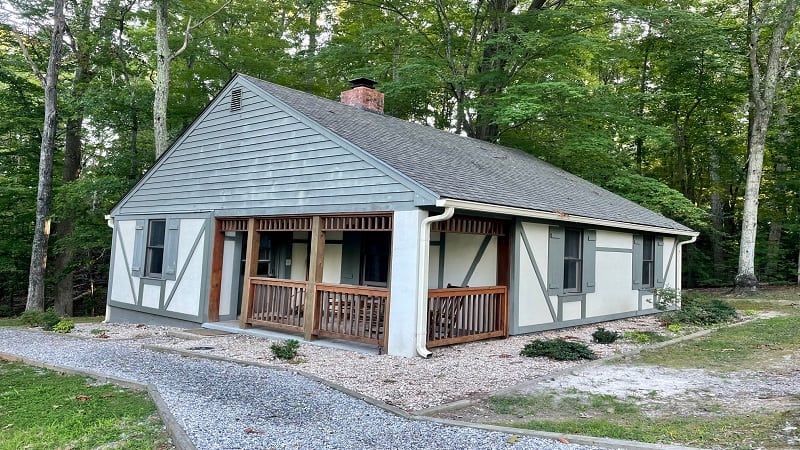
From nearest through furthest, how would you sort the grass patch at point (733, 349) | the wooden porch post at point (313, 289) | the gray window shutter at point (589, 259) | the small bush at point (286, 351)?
the small bush at point (286, 351), the grass patch at point (733, 349), the wooden porch post at point (313, 289), the gray window shutter at point (589, 259)

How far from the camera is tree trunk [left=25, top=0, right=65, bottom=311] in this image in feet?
43.2

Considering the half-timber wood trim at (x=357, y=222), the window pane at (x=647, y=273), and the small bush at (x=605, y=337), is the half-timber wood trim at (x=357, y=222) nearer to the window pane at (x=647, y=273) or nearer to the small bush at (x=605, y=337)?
the small bush at (x=605, y=337)

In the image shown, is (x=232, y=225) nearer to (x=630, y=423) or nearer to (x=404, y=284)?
(x=404, y=284)

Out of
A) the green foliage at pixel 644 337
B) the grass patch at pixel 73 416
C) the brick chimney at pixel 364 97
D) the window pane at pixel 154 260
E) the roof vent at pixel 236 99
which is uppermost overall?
the brick chimney at pixel 364 97

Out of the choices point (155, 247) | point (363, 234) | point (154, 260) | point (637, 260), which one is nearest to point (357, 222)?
point (363, 234)

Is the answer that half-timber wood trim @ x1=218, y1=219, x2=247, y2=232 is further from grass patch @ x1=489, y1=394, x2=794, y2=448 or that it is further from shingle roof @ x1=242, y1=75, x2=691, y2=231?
grass patch @ x1=489, y1=394, x2=794, y2=448

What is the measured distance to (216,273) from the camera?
10.8 meters

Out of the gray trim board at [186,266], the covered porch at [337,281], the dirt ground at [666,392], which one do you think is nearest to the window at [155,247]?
the gray trim board at [186,266]

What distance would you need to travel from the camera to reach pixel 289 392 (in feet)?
17.4

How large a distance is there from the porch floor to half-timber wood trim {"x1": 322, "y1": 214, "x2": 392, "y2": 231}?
1.89 m

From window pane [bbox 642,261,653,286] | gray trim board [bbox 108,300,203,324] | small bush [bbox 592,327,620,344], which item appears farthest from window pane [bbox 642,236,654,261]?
gray trim board [bbox 108,300,203,324]

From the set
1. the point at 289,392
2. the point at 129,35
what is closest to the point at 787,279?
the point at 289,392

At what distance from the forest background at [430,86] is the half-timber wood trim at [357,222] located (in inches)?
332

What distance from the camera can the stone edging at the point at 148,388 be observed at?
383 centimetres
